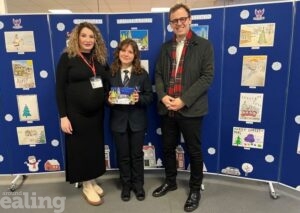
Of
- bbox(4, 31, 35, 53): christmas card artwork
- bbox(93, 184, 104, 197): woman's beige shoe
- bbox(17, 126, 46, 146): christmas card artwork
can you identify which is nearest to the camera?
bbox(4, 31, 35, 53): christmas card artwork

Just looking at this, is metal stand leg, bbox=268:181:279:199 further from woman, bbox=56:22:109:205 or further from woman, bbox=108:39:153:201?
woman, bbox=56:22:109:205

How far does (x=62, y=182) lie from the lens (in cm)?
267

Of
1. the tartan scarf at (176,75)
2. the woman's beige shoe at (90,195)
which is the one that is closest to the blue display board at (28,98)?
the woman's beige shoe at (90,195)

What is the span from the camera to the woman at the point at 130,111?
6.76ft

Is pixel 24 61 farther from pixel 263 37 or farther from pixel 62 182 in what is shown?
pixel 263 37

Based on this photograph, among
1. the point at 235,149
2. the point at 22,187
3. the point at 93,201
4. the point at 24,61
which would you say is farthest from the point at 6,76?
the point at 235,149

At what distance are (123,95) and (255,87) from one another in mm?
1152

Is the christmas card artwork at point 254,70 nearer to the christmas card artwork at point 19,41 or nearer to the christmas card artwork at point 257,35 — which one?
the christmas card artwork at point 257,35

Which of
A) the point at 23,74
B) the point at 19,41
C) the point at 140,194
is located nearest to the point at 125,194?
the point at 140,194

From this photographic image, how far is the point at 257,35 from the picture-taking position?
209 cm

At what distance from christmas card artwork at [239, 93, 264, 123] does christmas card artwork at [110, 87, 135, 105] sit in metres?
1.01

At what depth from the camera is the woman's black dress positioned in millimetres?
1979

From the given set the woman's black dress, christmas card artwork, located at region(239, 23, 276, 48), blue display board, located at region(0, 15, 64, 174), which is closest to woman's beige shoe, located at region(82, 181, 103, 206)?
the woman's black dress

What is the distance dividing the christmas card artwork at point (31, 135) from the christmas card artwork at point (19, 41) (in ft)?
2.48
